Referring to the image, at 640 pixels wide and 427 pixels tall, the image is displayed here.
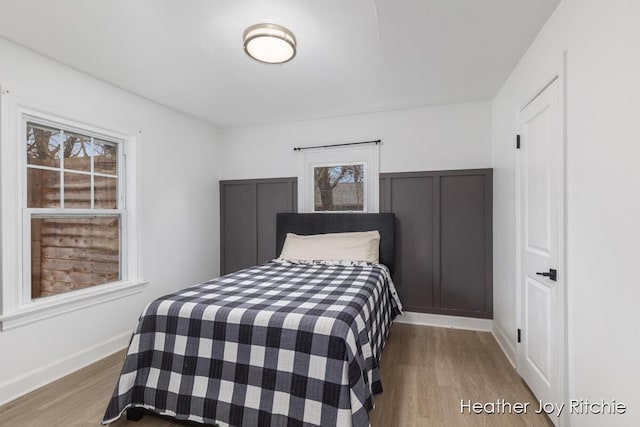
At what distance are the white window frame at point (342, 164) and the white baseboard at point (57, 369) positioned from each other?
2365mm

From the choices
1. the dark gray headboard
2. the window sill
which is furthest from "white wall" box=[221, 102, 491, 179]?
the window sill

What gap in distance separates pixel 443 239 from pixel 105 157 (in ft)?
11.5

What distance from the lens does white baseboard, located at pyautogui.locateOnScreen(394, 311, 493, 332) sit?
3352 mm

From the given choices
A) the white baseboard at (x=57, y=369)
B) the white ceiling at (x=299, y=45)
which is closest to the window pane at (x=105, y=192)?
the white ceiling at (x=299, y=45)

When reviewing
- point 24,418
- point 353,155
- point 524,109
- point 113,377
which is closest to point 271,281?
point 113,377

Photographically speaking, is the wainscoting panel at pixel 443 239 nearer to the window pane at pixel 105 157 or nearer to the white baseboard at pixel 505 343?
the white baseboard at pixel 505 343

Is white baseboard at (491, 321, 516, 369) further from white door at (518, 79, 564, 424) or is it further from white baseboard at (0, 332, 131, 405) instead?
white baseboard at (0, 332, 131, 405)

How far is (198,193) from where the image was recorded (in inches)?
160

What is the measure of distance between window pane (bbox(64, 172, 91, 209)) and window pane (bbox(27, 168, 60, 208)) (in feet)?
0.23

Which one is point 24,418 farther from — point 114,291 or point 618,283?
point 618,283

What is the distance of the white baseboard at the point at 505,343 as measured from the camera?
102 inches

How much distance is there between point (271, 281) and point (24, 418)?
1.70 meters

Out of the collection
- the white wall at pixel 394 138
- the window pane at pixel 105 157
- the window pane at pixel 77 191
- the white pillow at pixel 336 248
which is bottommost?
the white pillow at pixel 336 248

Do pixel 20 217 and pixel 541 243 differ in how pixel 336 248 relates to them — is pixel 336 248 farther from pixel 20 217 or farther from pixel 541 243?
pixel 20 217
